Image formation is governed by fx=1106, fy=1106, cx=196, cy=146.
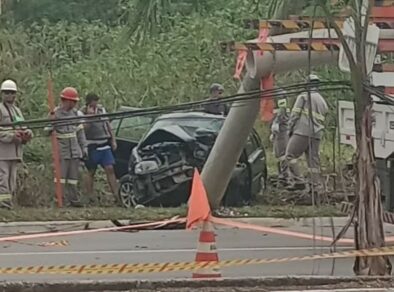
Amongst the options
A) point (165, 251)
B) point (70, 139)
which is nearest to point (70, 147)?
point (70, 139)

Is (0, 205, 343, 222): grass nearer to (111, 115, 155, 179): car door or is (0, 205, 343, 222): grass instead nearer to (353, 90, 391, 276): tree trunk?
(111, 115, 155, 179): car door

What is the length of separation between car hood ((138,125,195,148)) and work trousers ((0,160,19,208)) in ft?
6.41

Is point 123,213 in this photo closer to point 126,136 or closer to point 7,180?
point 7,180

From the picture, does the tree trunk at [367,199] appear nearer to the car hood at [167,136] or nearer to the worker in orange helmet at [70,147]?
the car hood at [167,136]

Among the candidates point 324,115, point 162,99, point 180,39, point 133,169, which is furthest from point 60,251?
point 180,39

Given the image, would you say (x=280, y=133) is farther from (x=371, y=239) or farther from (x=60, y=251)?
(x=371, y=239)

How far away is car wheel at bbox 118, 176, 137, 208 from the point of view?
16172 millimetres

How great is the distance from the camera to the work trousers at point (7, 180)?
15.5 m

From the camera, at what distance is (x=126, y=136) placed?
17500mm

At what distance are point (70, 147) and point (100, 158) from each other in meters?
0.63

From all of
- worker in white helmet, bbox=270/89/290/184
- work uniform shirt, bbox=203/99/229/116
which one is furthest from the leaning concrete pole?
worker in white helmet, bbox=270/89/290/184

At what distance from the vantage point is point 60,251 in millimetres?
12312

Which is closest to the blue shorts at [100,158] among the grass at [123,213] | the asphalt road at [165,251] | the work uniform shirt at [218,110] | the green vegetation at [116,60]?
the grass at [123,213]

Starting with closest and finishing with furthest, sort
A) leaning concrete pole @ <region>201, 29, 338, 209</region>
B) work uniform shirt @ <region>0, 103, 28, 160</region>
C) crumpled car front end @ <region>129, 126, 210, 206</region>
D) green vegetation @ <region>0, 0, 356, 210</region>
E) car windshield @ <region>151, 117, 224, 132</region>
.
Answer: leaning concrete pole @ <region>201, 29, 338, 209</region> → work uniform shirt @ <region>0, 103, 28, 160</region> → crumpled car front end @ <region>129, 126, 210, 206</region> → car windshield @ <region>151, 117, 224, 132</region> → green vegetation @ <region>0, 0, 356, 210</region>
